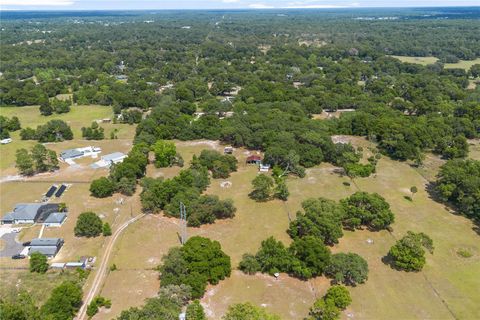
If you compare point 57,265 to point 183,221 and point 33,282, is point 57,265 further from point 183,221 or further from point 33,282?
point 183,221

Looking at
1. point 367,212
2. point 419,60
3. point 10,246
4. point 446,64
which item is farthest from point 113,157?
point 419,60

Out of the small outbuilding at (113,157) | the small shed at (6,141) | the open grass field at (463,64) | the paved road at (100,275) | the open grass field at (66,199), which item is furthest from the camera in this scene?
the open grass field at (463,64)

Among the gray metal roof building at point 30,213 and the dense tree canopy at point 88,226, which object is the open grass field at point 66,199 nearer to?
the dense tree canopy at point 88,226

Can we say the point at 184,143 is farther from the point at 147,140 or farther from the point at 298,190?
the point at 298,190

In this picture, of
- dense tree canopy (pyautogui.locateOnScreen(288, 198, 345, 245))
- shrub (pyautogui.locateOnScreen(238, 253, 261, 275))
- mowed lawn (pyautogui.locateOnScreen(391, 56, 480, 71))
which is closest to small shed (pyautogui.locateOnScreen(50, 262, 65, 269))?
shrub (pyautogui.locateOnScreen(238, 253, 261, 275))

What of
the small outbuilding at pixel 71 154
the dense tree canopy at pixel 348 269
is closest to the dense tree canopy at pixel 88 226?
the small outbuilding at pixel 71 154

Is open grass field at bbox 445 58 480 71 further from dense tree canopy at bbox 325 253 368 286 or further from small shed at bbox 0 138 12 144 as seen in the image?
small shed at bbox 0 138 12 144

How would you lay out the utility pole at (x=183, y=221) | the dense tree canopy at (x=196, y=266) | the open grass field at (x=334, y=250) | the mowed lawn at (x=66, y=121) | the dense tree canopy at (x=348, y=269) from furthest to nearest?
the mowed lawn at (x=66, y=121) → the utility pole at (x=183, y=221) → the dense tree canopy at (x=348, y=269) → the open grass field at (x=334, y=250) → the dense tree canopy at (x=196, y=266)
